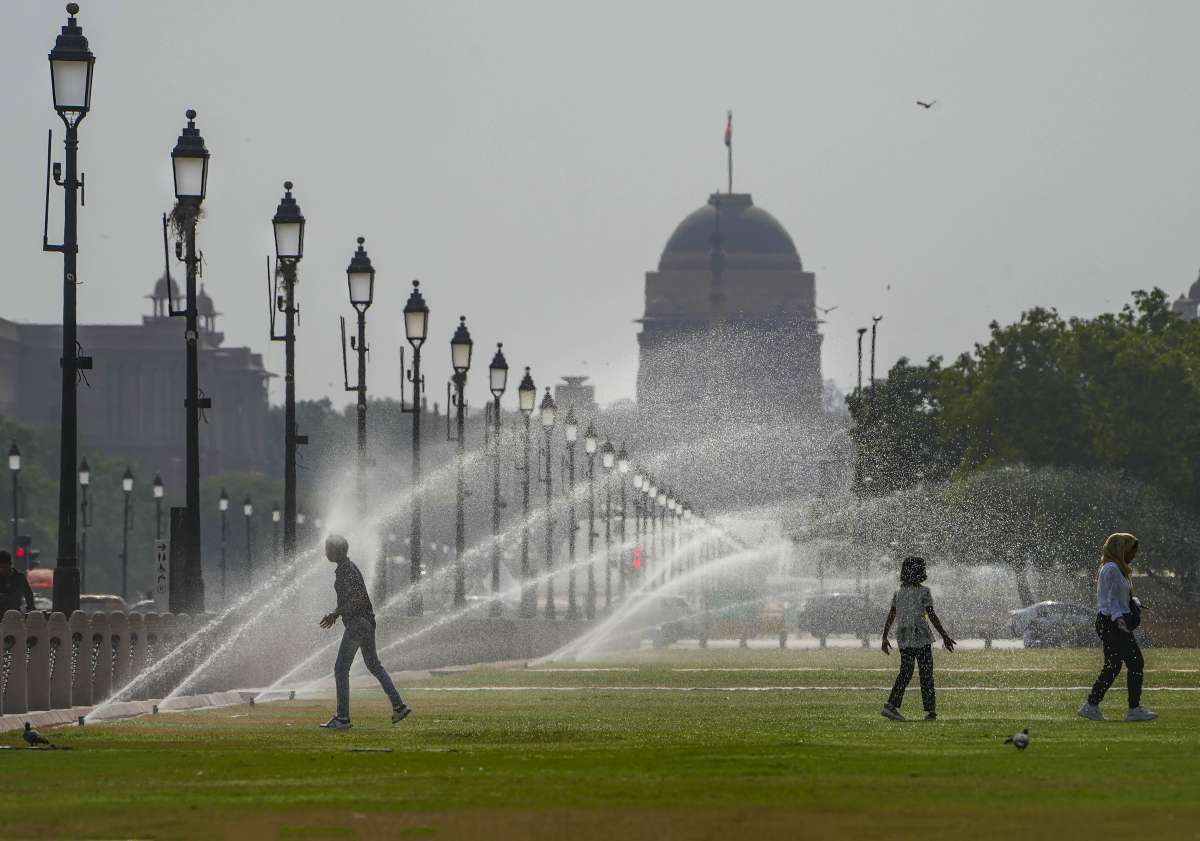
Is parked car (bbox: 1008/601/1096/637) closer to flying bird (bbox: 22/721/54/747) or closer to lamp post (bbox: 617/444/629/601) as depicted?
lamp post (bbox: 617/444/629/601)

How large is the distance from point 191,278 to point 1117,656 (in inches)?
589

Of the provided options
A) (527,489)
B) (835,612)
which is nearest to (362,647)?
(527,489)

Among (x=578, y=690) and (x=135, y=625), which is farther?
(x=578, y=690)

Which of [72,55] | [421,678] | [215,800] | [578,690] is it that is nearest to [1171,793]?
[215,800]

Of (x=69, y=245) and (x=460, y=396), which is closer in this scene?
(x=69, y=245)

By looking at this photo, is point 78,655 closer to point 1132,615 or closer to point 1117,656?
point 1117,656

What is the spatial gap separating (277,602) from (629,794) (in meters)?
24.4

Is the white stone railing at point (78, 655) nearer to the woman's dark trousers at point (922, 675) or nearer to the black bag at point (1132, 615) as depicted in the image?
the woman's dark trousers at point (922, 675)

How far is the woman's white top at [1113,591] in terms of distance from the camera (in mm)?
26609

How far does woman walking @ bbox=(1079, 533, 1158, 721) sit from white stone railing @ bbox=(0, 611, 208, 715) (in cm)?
1040

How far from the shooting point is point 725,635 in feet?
342

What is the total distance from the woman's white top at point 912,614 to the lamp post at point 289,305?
17021 millimetres

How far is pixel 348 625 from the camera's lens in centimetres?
2720

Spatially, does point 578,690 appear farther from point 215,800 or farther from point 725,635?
point 725,635
